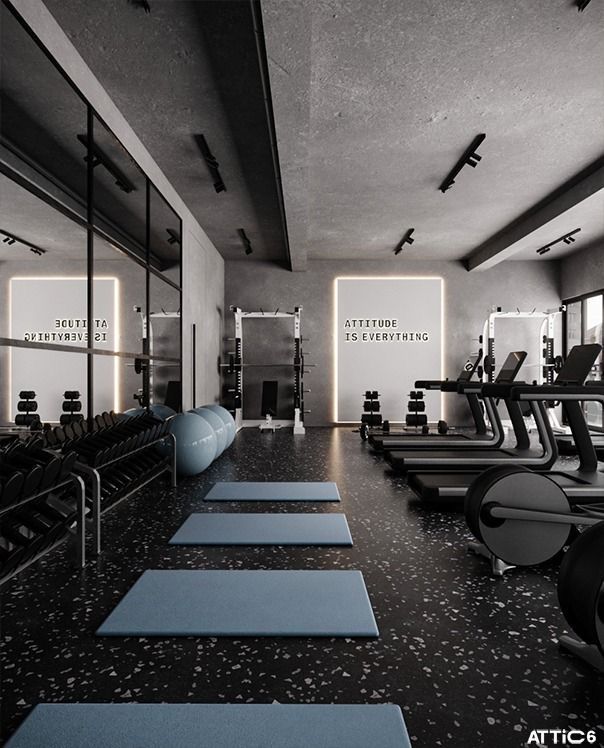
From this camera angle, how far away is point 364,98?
10.2 ft

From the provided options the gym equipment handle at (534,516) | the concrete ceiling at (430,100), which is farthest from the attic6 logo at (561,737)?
the concrete ceiling at (430,100)

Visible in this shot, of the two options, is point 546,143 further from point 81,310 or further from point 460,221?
point 81,310

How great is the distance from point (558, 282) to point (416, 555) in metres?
6.66

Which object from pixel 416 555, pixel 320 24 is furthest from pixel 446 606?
pixel 320 24

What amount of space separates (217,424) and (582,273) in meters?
5.60

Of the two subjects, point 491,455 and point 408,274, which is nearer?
point 491,455

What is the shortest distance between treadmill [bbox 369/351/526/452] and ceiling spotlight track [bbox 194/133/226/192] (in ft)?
8.25

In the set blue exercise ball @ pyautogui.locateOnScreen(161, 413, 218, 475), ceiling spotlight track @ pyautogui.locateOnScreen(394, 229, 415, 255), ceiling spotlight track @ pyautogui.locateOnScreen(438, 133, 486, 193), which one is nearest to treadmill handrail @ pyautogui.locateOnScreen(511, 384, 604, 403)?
blue exercise ball @ pyautogui.locateOnScreen(161, 413, 218, 475)

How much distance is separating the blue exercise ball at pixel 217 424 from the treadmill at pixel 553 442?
5.26ft

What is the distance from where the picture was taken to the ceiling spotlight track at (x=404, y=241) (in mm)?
6057

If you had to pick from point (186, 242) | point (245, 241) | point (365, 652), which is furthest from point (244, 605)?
point (245, 241)

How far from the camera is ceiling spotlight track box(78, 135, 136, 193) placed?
9.11 ft

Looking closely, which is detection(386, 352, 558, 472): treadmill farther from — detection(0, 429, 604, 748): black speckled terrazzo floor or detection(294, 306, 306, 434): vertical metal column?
detection(294, 306, 306, 434): vertical metal column

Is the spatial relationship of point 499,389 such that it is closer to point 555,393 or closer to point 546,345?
point 555,393
